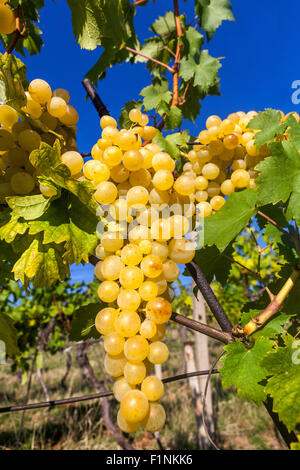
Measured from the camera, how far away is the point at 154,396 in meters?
0.68

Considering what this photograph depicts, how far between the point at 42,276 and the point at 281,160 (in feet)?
2.19

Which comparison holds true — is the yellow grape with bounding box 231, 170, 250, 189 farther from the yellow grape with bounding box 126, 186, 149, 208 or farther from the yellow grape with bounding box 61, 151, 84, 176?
the yellow grape with bounding box 61, 151, 84, 176

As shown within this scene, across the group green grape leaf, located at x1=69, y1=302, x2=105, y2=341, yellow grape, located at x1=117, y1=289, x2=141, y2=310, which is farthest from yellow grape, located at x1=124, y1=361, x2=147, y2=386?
green grape leaf, located at x1=69, y1=302, x2=105, y2=341

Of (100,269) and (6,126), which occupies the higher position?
(6,126)

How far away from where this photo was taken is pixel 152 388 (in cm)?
68

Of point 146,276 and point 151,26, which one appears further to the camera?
point 151,26

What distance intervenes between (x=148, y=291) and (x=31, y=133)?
0.41 m

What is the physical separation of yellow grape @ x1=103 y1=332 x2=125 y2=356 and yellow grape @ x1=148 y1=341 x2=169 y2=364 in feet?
0.21

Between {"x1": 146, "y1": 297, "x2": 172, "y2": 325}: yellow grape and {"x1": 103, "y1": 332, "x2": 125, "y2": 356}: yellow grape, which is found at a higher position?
{"x1": 146, "y1": 297, "x2": 172, "y2": 325}: yellow grape

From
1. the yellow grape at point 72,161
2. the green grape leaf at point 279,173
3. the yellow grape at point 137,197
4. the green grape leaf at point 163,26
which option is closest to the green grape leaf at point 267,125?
the green grape leaf at point 279,173

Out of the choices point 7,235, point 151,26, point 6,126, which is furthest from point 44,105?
point 151,26

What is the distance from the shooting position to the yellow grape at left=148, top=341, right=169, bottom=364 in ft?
2.31
